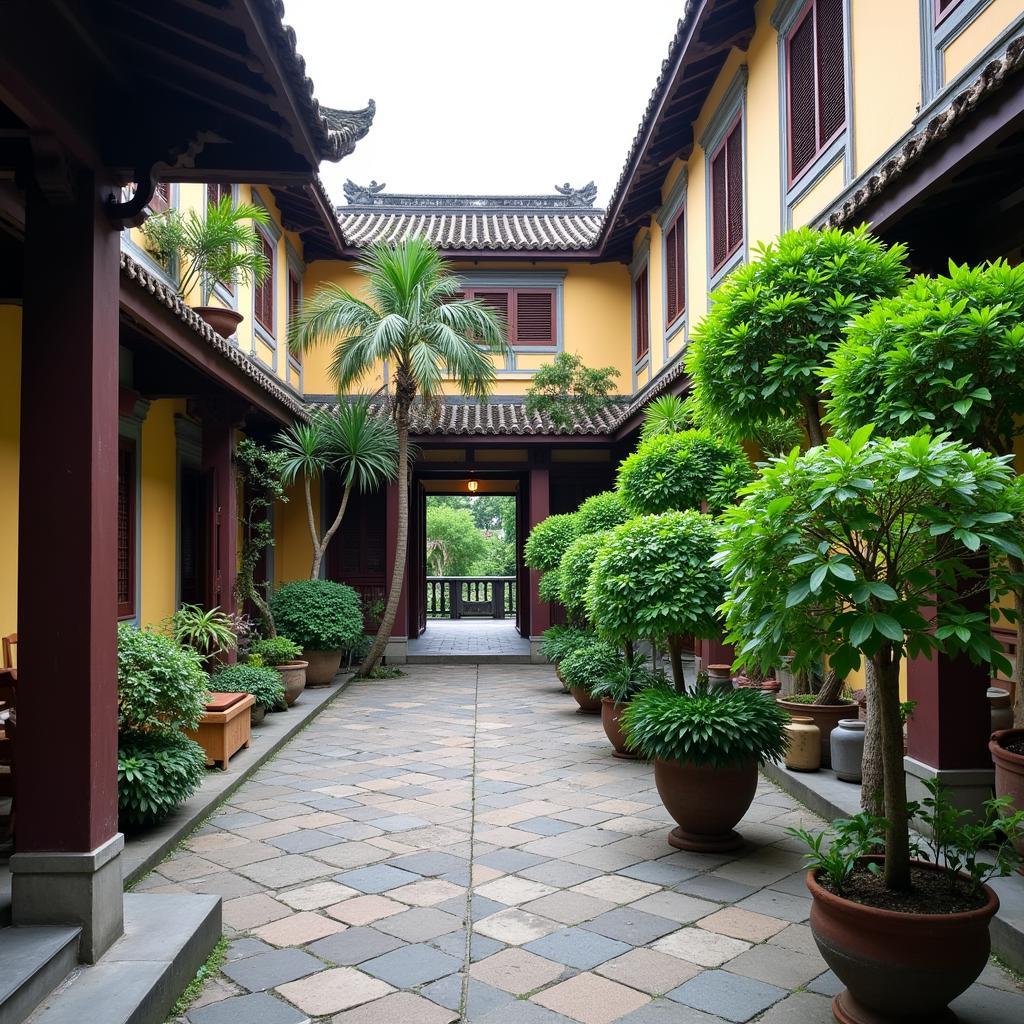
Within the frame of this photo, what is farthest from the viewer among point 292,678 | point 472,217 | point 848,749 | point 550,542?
point 472,217

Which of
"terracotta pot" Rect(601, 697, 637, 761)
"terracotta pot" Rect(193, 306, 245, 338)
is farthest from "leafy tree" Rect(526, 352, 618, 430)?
"terracotta pot" Rect(601, 697, 637, 761)

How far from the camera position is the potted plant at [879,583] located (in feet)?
8.63

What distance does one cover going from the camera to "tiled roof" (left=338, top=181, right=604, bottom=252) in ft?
53.0

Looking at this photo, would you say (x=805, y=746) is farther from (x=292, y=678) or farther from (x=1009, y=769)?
(x=292, y=678)

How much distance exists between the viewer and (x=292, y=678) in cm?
905

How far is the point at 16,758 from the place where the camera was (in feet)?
10.5

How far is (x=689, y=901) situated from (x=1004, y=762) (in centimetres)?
152

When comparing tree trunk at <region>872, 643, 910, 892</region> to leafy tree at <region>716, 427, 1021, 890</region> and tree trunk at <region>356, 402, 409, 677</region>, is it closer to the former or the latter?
leafy tree at <region>716, 427, 1021, 890</region>

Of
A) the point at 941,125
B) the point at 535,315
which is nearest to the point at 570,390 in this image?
the point at 535,315

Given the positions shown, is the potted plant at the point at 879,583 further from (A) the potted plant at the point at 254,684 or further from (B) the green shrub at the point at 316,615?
(B) the green shrub at the point at 316,615

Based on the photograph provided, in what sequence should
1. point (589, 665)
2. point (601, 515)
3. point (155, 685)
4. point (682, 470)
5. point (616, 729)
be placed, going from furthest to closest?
point (601, 515)
point (589, 665)
point (616, 729)
point (682, 470)
point (155, 685)

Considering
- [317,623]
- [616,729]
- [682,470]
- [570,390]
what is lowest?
[616,729]

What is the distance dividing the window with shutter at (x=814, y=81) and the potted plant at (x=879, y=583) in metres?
5.02

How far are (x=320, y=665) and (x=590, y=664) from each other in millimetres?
3651
